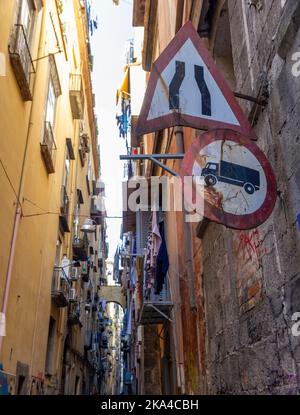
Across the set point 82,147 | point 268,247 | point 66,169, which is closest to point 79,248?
point 66,169

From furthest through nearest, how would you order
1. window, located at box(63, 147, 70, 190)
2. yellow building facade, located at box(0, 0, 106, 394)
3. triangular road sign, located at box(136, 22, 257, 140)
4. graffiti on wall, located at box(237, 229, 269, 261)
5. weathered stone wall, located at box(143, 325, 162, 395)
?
1. weathered stone wall, located at box(143, 325, 162, 395)
2. window, located at box(63, 147, 70, 190)
3. yellow building facade, located at box(0, 0, 106, 394)
4. graffiti on wall, located at box(237, 229, 269, 261)
5. triangular road sign, located at box(136, 22, 257, 140)

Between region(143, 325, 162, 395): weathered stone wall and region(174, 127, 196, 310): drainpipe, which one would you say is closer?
region(174, 127, 196, 310): drainpipe

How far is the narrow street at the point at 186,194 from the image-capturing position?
3447mm

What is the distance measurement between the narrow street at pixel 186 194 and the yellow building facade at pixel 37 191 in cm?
5

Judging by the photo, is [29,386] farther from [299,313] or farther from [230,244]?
[299,313]

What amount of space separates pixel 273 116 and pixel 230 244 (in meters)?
2.01

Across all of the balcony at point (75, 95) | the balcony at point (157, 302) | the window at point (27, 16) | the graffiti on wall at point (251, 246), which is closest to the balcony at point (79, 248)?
the balcony at point (75, 95)

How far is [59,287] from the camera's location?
42.4 feet

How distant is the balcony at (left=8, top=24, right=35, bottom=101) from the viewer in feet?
27.1

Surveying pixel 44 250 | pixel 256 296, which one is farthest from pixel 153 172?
pixel 256 296

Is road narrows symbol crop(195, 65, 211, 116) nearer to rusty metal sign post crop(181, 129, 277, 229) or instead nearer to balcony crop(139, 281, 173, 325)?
rusty metal sign post crop(181, 129, 277, 229)

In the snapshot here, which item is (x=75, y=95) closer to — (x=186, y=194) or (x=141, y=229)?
(x=141, y=229)

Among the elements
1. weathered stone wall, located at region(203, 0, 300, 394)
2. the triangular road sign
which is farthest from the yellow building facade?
weathered stone wall, located at region(203, 0, 300, 394)

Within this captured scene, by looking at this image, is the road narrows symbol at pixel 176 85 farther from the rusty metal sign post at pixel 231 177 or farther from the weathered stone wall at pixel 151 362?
the weathered stone wall at pixel 151 362
